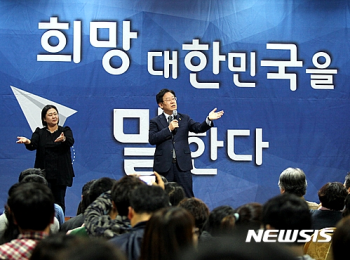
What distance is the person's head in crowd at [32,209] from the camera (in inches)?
64.8

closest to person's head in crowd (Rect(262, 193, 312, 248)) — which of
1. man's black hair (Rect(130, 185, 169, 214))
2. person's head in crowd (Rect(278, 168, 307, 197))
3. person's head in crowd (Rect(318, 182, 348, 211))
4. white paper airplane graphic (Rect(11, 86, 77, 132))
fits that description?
man's black hair (Rect(130, 185, 169, 214))

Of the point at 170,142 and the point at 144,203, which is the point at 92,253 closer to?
the point at 144,203

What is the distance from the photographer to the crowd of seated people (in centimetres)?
63

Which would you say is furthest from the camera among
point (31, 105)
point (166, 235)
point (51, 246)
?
point (31, 105)

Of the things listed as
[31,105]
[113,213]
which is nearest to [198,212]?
[113,213]

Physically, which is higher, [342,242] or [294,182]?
[342,242]

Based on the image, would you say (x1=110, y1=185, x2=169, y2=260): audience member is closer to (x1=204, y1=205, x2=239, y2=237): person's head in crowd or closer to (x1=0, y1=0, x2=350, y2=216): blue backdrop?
(x1=204, y1=205, x2=239, y2=237): person's head in crowd

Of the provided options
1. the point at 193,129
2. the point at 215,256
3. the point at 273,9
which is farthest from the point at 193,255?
the point at 273,9

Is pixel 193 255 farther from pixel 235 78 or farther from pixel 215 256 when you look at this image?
pixel 235 78

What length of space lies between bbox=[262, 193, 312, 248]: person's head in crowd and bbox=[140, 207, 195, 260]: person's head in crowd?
34 cm

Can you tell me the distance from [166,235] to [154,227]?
4cm

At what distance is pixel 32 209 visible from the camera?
1.66 meters

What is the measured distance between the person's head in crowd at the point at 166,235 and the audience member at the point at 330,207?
4.62ft

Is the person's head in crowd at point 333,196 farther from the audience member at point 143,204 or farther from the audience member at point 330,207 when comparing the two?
the audience member at point 143,204
